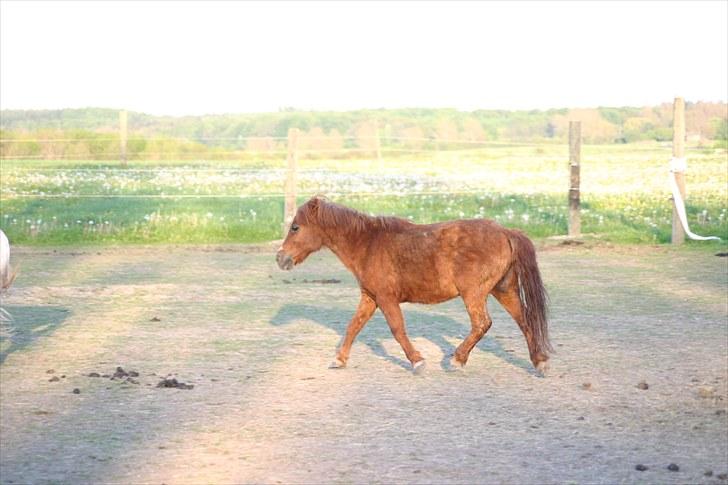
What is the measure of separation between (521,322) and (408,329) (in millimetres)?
1922

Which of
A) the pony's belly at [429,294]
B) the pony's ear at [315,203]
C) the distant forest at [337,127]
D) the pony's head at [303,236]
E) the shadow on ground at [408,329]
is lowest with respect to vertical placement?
the shadow on ground at [408,329]

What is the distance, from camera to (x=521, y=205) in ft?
69.7

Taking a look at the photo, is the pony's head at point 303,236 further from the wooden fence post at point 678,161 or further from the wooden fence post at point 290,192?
the wooden fence post at point 678,161

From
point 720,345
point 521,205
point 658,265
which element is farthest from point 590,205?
point 720,345

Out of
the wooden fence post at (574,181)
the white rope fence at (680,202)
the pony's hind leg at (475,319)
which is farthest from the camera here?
the wooden fence post at (574,181)

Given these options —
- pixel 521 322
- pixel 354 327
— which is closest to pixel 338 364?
pixel 354 327

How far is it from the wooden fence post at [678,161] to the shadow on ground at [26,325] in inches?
358

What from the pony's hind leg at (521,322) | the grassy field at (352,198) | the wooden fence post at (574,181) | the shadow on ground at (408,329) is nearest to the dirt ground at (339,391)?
the shadow on ground at (408,329)

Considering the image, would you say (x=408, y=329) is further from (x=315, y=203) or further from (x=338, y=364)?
(x=315, y=203)

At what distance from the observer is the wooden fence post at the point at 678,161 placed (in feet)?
53.5

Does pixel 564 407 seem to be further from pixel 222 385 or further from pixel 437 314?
pixel 437 314

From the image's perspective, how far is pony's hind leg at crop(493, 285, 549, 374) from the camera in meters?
7.85

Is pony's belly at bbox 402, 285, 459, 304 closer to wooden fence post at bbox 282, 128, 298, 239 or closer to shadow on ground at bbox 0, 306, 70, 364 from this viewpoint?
shadow on ground at bbox 0, 306, 70, 364

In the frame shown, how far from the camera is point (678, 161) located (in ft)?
54.5
